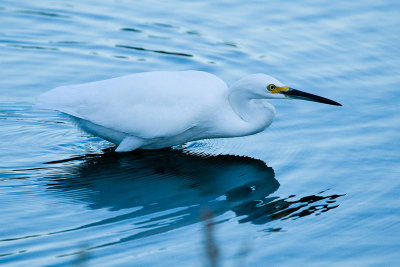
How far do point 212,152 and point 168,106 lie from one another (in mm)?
759

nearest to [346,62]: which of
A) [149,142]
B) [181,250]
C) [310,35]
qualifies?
[310,35]

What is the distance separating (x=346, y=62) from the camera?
30.3 feet

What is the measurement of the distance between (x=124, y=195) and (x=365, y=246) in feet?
6.77

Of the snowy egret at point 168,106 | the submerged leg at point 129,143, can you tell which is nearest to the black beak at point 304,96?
the snowy egret at point 168,106

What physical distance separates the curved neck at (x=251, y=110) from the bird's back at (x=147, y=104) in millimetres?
137

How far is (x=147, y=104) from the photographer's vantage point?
6.84 metres

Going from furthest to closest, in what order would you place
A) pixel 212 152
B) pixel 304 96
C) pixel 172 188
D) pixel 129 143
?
pixel 212 152
pixel 129 143
pixel 304 96
pixel 172 188

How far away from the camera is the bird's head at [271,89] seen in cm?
670

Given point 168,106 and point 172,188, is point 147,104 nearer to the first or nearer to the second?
point 168,106

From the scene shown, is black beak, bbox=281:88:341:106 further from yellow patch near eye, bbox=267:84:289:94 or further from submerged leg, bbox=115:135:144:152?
submerged leg, bbox=115:135:144:152

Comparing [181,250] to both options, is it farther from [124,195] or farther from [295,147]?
[295,147]

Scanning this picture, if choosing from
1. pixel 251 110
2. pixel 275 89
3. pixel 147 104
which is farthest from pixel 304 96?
pixel 147 104

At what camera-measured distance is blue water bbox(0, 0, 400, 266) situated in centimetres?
536

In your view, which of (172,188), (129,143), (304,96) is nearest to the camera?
(172,188)
